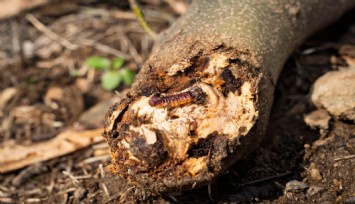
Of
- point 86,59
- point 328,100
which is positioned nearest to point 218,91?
point 328,100

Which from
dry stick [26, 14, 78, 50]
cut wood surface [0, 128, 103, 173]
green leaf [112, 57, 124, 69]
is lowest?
cut wood surface [0, 128, 103, 173]

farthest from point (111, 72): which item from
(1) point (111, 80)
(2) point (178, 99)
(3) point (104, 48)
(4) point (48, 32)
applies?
(2) point (178, 99)

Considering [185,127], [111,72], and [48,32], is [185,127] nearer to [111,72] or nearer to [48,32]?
[111,72]

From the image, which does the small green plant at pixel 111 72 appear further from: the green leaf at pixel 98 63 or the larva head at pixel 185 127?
the larva head at pixel 185 127

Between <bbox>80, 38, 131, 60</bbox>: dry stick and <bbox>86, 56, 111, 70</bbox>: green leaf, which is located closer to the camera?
<bbox>86, 56, 111, 70</bbox>: green leaf

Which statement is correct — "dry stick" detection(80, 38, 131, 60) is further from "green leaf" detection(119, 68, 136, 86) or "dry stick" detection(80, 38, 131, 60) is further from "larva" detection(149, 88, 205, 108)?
"larva" detection(149, 88, 205, 108)

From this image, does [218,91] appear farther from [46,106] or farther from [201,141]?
[46,106]

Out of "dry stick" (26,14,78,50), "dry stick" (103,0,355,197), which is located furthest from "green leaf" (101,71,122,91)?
"dry stick" (103,0,355,197)
